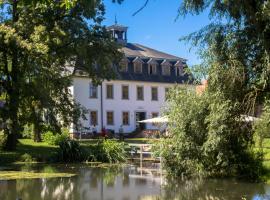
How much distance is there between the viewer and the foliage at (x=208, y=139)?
705 inches

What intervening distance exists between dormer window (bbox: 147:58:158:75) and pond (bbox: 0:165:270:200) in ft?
143

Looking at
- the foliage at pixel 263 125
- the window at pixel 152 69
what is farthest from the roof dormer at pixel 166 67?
the foliage at pixel 263 125

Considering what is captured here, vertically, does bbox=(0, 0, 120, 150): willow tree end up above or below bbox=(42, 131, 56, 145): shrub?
above

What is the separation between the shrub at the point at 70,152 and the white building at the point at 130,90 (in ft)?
90.4

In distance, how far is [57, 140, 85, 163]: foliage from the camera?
98.8 feet

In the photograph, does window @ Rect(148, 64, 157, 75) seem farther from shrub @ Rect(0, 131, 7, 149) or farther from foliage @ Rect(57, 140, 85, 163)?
foliage @ Rect(57, 140, 85, 163)

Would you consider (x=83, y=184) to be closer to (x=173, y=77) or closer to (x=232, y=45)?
(x=232, y=45)

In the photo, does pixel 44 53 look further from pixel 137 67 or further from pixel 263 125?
pixel 137 67

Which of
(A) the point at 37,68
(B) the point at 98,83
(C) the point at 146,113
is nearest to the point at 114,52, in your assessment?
(B) the point at 98,83

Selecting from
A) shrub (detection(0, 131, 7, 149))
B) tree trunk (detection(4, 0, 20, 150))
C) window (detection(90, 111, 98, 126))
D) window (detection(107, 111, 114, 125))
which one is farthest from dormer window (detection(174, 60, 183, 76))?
tree trunk (detection(4, 0, 20, 150))

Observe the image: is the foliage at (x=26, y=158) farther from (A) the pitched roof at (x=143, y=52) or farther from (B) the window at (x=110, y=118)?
(A) the pitched roof at (x=143, y=52)

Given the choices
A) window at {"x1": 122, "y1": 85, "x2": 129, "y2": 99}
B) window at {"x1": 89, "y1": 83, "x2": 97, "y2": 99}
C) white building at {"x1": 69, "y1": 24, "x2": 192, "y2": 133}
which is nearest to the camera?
white building at {"x1": 69, "y1": 24, "x2": 192, "y2": 133}

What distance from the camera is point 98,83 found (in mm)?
34812

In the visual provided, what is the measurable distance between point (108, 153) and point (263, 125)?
14505 millimetres
